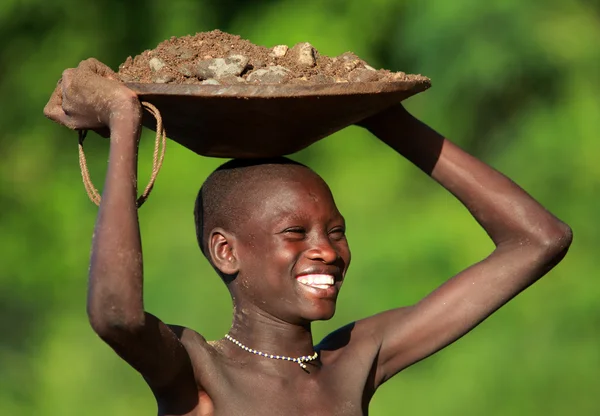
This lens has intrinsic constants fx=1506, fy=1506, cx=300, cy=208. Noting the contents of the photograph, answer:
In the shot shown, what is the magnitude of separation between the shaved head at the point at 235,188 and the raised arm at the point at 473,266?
0.35 metres

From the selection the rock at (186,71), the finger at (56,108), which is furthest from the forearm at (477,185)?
the finger at (56,108)

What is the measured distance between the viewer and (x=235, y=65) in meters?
3.57

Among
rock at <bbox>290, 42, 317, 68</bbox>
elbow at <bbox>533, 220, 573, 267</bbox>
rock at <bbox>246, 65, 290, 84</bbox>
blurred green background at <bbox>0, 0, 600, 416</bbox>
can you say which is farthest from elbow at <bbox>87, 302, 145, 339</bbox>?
blurred green background at <bbox>0, 0, 600, 416</bbox>

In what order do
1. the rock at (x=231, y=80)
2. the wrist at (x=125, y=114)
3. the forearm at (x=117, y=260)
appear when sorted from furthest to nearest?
the rock at (x=231, y=80), the wrist at (x=125, y=114), the forearm at (x=117, y=260)

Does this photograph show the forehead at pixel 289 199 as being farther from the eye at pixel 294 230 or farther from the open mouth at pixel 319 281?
the open mouth at pixel 319 281

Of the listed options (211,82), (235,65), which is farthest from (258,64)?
(211,82)

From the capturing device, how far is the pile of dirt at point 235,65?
139 inches

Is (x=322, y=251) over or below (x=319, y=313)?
over

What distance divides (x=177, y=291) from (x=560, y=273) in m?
1.93

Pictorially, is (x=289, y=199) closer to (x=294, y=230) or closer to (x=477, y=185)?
(x=294, y=230)

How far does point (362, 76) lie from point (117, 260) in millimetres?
777

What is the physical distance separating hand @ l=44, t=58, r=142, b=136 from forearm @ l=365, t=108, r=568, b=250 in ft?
2.74

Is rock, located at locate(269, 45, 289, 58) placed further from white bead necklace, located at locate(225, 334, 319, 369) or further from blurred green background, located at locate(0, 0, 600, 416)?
blurred green background, located at locate(0, 0, 600, 416)

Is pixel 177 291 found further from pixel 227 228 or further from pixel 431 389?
pixel 227 228
